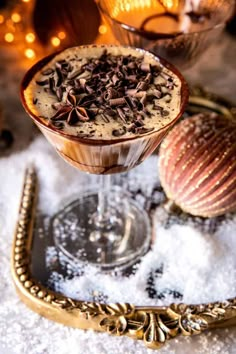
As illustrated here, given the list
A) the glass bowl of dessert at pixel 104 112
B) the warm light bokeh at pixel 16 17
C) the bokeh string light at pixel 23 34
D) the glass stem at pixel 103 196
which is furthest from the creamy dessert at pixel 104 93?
the warm light bokeh at pixel 16 17

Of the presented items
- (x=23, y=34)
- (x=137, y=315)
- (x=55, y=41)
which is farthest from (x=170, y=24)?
(x=137, y=315)

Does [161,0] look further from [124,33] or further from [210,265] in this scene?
[210,265]

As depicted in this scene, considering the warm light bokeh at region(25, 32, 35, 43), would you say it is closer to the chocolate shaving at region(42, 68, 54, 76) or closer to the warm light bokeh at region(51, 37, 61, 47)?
the warm light bokeh at region(51, 37, 61, 47)

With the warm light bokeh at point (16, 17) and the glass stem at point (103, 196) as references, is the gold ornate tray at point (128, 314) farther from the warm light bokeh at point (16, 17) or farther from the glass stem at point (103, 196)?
the warm light bokeh at point (16, 17)

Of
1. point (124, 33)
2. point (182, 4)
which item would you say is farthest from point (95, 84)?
point (182, 4)

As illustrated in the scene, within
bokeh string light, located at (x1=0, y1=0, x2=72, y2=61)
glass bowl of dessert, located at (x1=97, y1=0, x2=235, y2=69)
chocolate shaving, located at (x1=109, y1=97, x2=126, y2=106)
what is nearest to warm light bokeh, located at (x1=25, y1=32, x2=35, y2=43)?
bokeh string light, located at (x1=0, y1=0, x2=72, y2=61)

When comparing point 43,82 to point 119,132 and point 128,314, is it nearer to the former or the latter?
point 119,132
